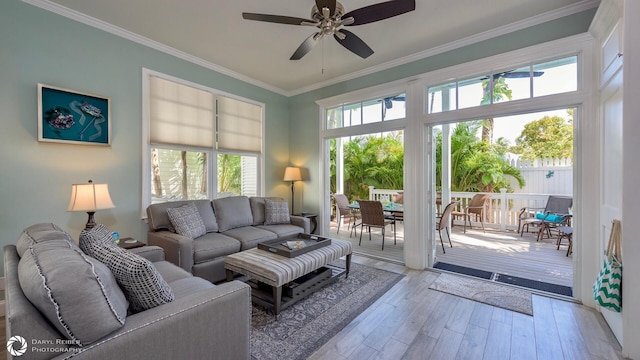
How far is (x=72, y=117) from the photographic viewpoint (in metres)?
2.71

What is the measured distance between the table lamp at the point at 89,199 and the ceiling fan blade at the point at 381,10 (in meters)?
2.80

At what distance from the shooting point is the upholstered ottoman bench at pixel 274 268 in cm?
226

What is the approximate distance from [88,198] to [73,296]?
2.04 metres

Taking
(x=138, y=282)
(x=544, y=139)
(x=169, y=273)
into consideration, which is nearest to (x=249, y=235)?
(x=169, y=273)

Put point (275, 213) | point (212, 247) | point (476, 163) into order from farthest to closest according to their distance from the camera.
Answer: point (476, 163)
point (275, 213)
point (212, 247)

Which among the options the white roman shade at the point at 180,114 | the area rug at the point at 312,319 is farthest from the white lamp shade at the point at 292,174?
the area rug at the point at 312,319

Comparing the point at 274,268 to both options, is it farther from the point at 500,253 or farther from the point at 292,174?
the point at 500,253

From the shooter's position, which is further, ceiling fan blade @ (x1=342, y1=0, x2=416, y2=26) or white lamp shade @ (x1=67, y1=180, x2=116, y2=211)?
white lamp shade @ (x1=67, y1=180, x2=116, y2=211)

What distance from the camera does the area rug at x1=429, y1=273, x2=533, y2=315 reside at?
8.36 feet

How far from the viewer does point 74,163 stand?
276 cm

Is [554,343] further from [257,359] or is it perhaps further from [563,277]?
[257,359]

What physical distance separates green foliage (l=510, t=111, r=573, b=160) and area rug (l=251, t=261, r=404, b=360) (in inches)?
240

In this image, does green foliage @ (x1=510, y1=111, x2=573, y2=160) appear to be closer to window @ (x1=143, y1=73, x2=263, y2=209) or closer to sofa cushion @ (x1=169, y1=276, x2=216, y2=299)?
window @ (x1=143, y1=73, x2=263, y2=209)

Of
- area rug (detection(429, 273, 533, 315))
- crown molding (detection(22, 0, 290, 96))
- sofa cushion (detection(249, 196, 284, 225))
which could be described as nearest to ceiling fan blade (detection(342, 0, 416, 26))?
crown molding (detection(22, 0, 290, 96))
